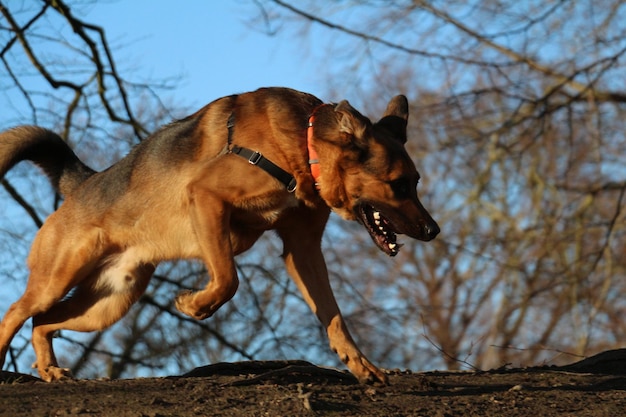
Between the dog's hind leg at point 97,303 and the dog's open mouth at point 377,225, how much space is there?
182 cm

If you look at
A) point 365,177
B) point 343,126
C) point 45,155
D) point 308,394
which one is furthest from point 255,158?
point 45,155

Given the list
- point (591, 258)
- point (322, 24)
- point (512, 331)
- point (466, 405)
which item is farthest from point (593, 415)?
point (512, 331)

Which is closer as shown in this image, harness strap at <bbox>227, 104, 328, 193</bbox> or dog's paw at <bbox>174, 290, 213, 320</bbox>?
dog's paw at <bbox>174, 290, 213, 320</bbox>

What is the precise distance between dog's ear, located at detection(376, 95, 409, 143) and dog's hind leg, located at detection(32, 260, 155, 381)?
206 cm

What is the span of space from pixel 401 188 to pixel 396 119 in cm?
69

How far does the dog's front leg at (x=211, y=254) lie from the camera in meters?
6.26

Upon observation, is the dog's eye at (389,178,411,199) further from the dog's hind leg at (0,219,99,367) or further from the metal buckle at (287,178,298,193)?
the dog's hind leg at (0,219,99,367)

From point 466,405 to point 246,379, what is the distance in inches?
50.1

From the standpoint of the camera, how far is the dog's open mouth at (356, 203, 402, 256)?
6.58 m

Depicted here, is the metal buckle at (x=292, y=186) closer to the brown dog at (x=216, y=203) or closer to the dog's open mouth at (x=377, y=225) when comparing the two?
the brown dog at (x=216, y=203)

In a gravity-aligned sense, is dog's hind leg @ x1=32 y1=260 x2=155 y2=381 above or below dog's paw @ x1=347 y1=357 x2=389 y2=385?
above

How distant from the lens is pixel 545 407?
5734 millimetres

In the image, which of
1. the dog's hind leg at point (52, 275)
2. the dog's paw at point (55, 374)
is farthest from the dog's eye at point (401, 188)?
the dog's paw at point (55, 374)

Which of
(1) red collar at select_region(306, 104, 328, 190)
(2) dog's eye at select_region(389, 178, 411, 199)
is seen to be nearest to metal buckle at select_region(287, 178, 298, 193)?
(1) red collar at select_region(306, 104, 328, 190)
